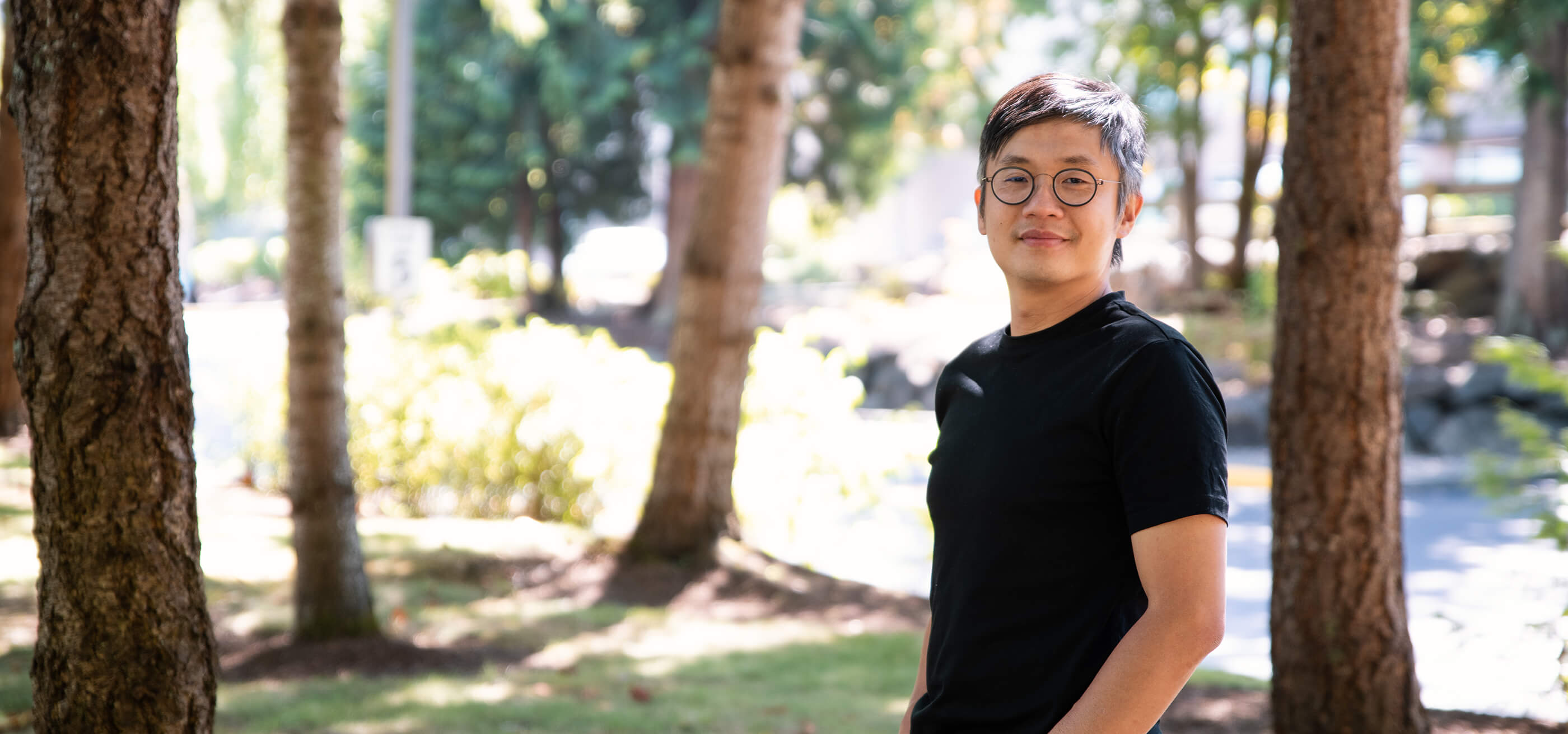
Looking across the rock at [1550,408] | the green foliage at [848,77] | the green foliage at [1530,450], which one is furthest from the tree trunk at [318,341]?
the green foliage at [848,77]

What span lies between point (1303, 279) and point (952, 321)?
17636 millimetres

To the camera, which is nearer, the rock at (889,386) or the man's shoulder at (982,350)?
the man's shoulder at (982,350)

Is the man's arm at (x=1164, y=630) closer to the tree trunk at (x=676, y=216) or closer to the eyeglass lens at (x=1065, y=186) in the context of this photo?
the eyeglass lens at (x=1065, y=186)

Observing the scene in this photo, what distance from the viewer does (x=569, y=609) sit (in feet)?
20.7

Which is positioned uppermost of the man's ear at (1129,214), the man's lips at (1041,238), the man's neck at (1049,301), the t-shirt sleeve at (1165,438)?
the man's ear at (1129,214)

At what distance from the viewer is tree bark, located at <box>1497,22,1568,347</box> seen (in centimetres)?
1670

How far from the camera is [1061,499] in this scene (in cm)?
173

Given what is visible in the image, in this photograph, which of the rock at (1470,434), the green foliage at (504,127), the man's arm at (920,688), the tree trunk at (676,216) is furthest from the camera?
the tree trunk at (676,216)

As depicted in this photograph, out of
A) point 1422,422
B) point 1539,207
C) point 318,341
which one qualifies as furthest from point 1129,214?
point 1539,207

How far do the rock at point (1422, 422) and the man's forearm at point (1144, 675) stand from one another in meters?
14.7

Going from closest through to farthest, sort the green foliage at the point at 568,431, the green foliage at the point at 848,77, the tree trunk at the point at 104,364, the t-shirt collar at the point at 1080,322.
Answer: the t-shirt collar at the point at 1080,322 < the tree trunk at the point at 104,364 < the green foliage at the point at 568,431 < the green foliage at the point at 848,77

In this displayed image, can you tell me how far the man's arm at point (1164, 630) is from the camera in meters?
1.59

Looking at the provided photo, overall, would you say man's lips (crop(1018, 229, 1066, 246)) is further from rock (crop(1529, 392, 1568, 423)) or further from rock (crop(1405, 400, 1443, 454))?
rock (crop(1529, 392, 1568, 423))

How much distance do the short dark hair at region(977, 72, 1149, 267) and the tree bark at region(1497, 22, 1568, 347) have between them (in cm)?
1746
